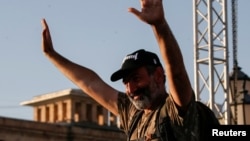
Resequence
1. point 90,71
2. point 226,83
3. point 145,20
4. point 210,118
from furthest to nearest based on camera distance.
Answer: point 226,83, point 90,71, point 210,118, point 145,20

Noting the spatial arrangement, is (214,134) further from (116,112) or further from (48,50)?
(48,50)

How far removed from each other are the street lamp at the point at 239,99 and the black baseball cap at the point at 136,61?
49.2 ft

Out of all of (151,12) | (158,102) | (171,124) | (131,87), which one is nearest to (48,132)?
(158,102)

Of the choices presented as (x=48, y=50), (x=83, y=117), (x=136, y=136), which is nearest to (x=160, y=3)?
(x=136, y=136)

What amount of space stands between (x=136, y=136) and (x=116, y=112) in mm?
474

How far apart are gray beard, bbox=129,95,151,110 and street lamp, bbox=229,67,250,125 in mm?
15054

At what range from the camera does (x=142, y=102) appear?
5773 millimetres

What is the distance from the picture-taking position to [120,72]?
5.81 m

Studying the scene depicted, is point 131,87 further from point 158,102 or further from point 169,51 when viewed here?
point 169,51

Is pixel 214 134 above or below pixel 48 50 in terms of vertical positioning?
below

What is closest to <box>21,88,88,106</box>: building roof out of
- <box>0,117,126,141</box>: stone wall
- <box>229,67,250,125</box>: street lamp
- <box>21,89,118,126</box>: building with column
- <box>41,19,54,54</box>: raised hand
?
<box>21,89,118,126</box>: building with column

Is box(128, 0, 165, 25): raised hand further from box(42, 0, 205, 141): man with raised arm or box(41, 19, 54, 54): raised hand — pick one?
box(41, 19, 54, 54): raised hand

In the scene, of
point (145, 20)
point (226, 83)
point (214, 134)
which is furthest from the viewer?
point (226, 83)

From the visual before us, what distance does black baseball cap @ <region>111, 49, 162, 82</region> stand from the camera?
19.1ft
